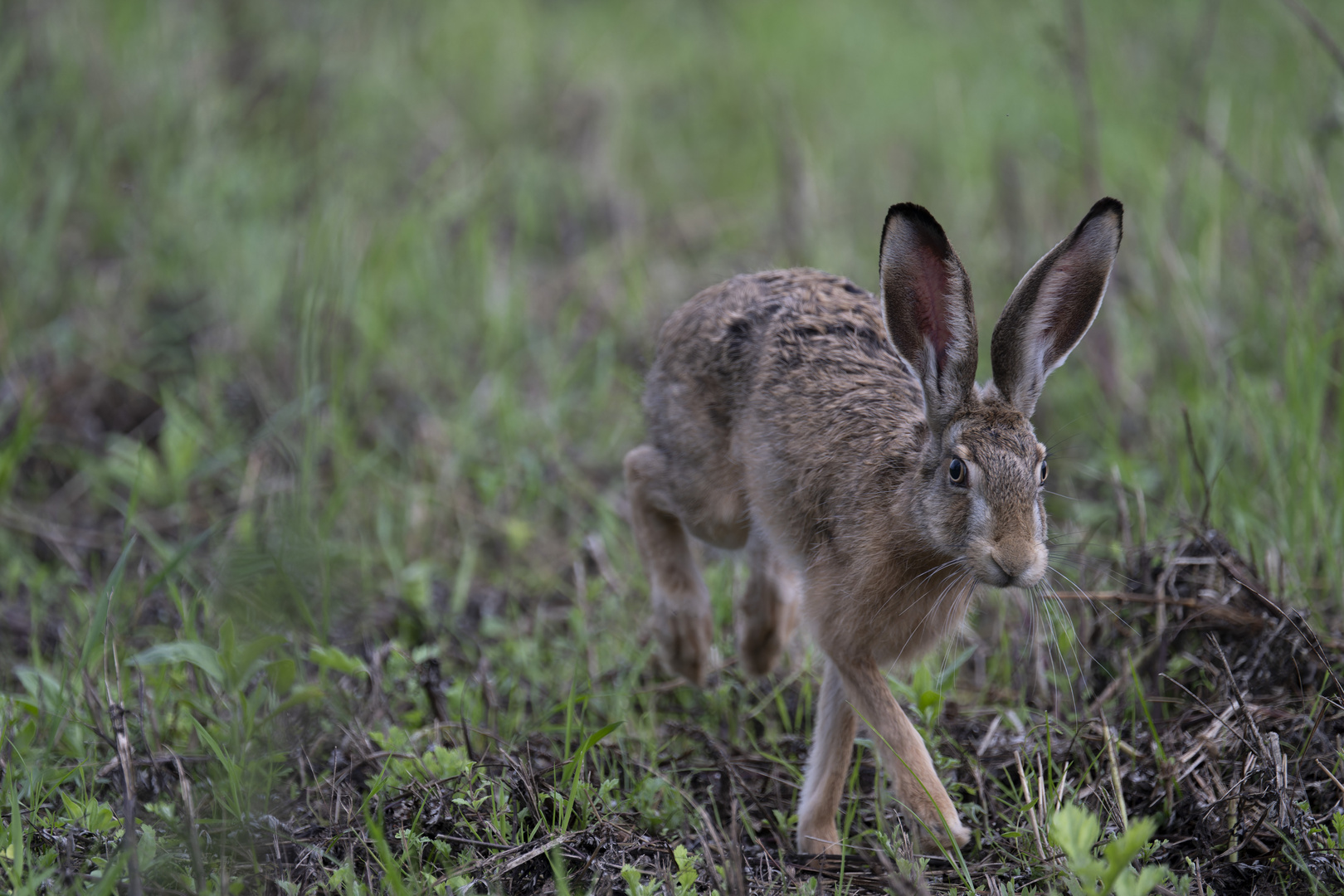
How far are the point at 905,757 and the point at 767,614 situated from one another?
100 centimetres

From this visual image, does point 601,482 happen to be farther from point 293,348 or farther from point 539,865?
point 539,865

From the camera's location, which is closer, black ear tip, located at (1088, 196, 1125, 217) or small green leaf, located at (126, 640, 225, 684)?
black ear tip, located at (1088, 196, 1125, 217)

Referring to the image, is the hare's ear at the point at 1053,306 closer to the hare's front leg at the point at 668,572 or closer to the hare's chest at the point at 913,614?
the hare's chest at the point at 913,614

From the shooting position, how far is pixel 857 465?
3.75m

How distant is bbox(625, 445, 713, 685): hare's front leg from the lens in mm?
4148

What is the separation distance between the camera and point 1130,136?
7.99m

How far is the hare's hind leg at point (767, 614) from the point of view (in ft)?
13.9

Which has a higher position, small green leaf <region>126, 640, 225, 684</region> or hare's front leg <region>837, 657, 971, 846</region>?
small green leaf <region>126, 640, 225, 684</region>

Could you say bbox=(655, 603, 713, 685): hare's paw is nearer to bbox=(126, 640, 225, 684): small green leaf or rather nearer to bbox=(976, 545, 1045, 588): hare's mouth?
bbox=(976, 545, 1045, 588): hare's mouth

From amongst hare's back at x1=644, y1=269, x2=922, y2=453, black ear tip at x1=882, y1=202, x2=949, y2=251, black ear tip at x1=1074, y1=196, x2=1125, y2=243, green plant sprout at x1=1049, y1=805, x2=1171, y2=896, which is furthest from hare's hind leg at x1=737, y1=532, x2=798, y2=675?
green plant sprout at x1=1049, y1=805, x2=1171, y2=896

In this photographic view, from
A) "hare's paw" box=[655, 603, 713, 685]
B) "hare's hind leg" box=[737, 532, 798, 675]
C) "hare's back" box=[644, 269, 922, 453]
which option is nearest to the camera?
"hare's back" box=[644, 269, 922, 453]

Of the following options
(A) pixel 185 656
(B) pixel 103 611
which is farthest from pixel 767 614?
(B) pixel 103 611

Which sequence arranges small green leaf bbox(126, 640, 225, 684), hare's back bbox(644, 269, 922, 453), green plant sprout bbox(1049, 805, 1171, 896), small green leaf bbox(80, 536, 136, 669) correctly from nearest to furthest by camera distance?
1. green plant sprout bbox(1049, 805, 1171, 896)
2. small green leaf bbox(80, 536, 136, 669)
3. small green leaf bbox(126, 640, 225, 684)
4. hare's back bbox(644, 269, 922, 453)

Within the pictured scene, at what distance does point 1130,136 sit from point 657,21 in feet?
13.2
